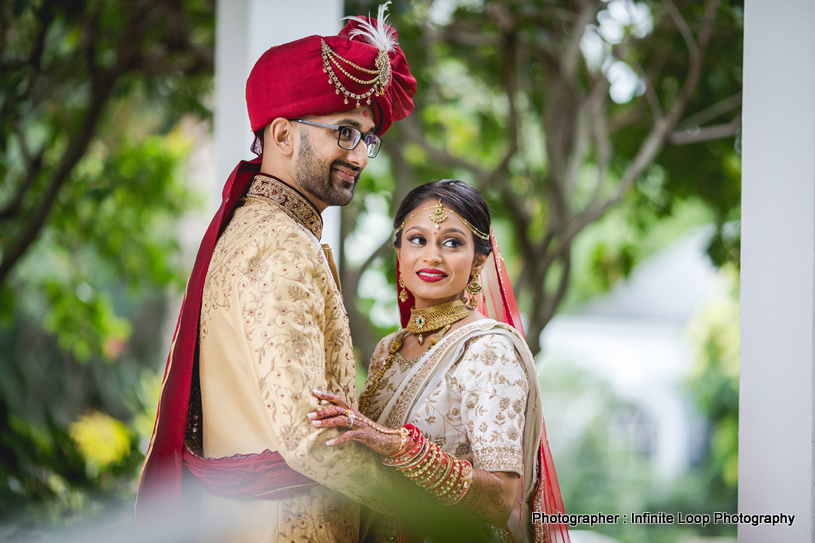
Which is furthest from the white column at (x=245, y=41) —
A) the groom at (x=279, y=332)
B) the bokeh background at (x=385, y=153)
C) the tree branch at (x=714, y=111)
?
the tree branch at (x=714, y=111)

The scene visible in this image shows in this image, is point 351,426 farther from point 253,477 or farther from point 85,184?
point 85,184

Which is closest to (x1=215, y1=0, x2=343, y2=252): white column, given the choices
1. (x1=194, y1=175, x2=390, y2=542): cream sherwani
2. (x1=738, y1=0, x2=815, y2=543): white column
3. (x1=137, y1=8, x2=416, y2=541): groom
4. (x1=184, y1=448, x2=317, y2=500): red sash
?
(x1=137, y1=8, x2=416, y2=541): groom

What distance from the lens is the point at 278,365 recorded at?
1.55 meters

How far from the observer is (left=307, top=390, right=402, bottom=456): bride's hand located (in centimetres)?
154

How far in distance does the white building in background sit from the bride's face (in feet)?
27.0

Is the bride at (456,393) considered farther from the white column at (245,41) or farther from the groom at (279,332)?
the white column at (245,41)

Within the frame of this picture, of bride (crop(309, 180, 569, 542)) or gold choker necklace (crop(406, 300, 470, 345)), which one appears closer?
bride (crop(309, 180, 569, 542))

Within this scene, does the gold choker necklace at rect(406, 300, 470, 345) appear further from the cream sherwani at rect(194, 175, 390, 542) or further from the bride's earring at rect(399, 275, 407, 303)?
the cream sherwani at rect(194, 175, 390, 542)

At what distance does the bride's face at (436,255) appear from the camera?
1984 mm

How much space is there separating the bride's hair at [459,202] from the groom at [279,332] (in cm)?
25

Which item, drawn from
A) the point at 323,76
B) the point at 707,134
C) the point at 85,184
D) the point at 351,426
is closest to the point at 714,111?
the point at 707,134

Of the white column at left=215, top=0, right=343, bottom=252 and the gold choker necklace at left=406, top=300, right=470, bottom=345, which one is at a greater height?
the white column at left=215, top=0, right=343, bottom=252

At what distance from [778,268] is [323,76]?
55.1 inches

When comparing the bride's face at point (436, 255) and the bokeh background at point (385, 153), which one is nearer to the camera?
the bride's face at point (436, 255)
